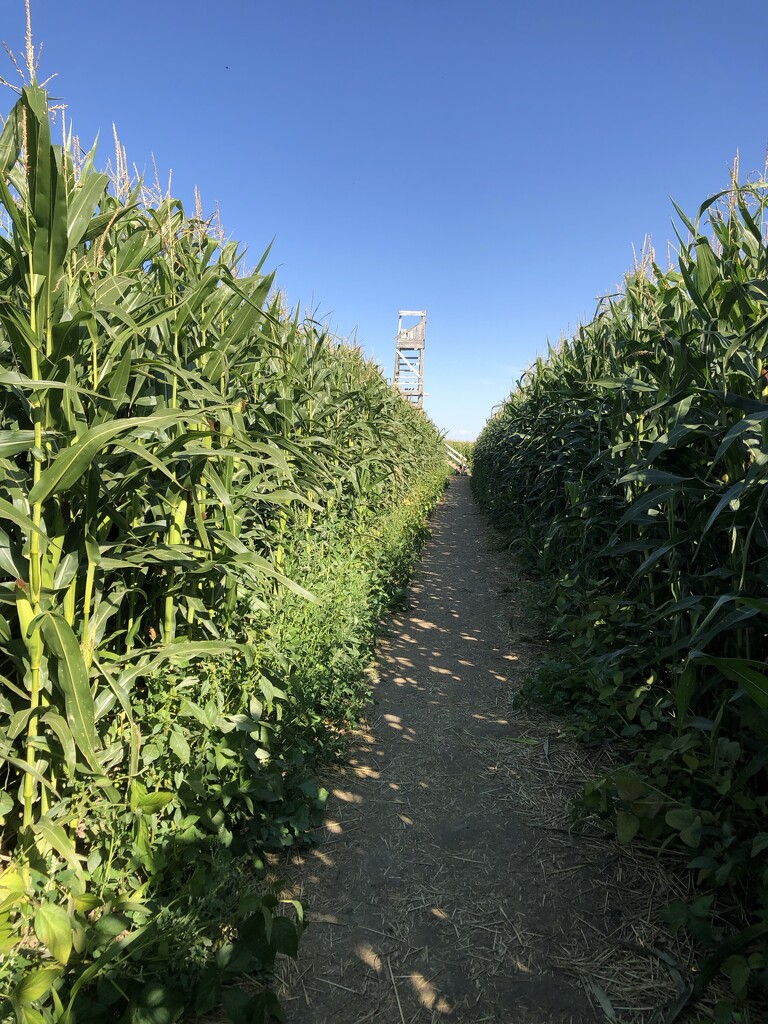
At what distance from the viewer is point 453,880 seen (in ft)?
7.34

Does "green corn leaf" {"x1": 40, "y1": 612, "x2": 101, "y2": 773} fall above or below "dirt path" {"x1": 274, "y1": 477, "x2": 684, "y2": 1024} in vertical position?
above

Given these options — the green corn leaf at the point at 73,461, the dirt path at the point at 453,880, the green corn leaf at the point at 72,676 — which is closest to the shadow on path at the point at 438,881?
the dirt path at the point at 453,880

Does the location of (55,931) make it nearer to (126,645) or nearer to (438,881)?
(126,645)

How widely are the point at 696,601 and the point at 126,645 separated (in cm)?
215

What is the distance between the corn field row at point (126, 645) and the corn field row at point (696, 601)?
1349 mm

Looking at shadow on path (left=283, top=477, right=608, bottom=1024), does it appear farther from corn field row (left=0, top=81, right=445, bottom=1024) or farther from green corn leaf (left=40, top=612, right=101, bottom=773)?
green corn leaf (left=40, top=612, right=101, bottom=773)

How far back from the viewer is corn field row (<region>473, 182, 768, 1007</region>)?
6.00ft

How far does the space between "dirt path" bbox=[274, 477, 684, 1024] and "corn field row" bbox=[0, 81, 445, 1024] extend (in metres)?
0.23

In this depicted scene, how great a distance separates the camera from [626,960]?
185cm

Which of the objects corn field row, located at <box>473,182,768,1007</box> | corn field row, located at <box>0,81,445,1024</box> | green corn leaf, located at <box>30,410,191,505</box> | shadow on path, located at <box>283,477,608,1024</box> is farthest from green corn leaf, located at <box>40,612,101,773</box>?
corn field row, located at <box>473,182,768,1007</box>

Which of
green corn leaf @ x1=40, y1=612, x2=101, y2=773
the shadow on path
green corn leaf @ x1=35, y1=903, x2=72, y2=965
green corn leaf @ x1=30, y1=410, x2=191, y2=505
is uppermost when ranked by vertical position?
green corn leaf @ x1=30, y1=410, x2=191, y2=505

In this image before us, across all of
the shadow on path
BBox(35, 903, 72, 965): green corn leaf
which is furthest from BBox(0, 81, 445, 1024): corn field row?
the shadow on path

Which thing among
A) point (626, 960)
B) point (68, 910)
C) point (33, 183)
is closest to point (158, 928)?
point (68, 910)

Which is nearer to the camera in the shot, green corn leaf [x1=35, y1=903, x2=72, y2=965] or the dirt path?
green corn leaf [x1=35, y1=903, x2=72, y2=965]
